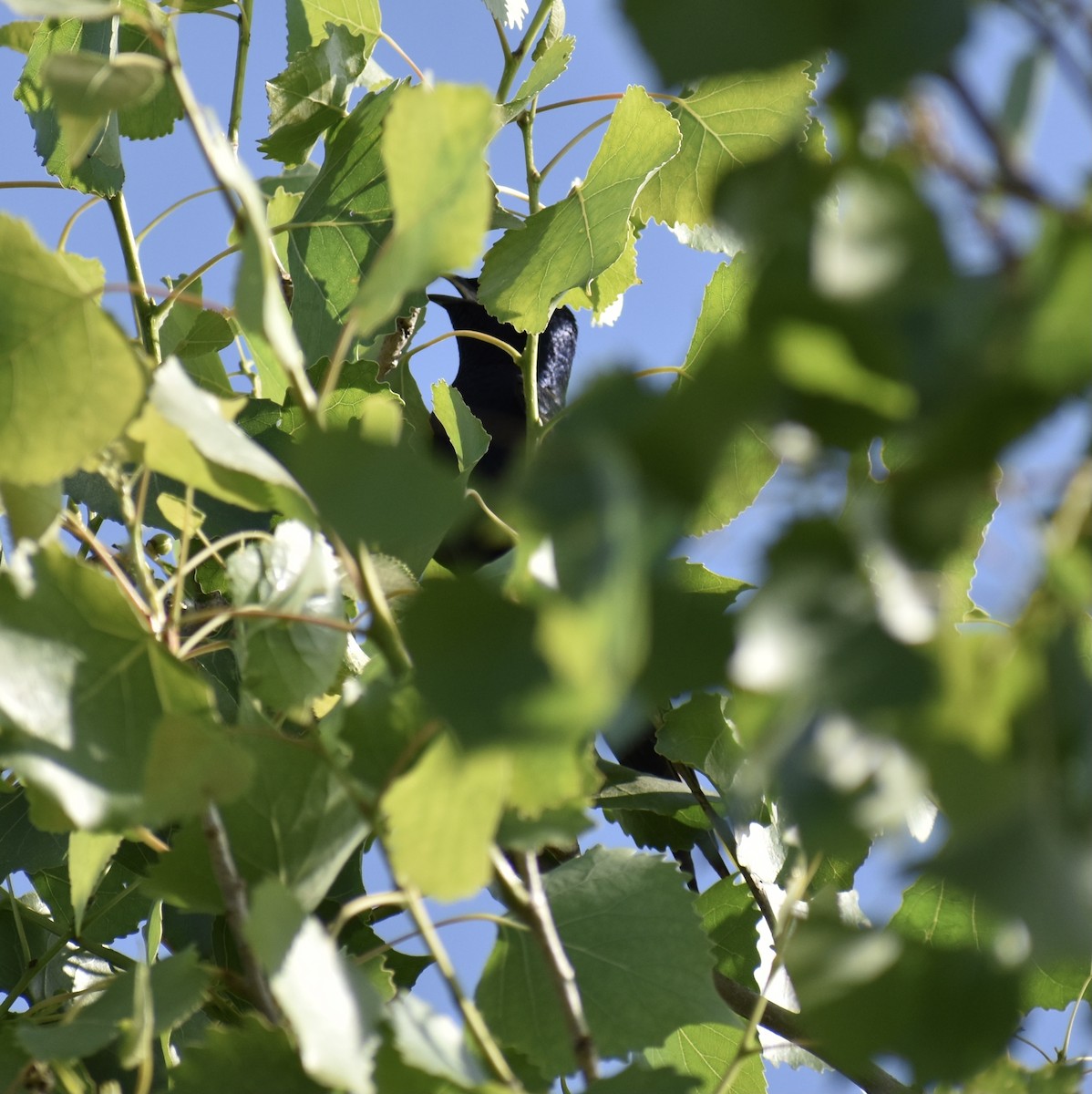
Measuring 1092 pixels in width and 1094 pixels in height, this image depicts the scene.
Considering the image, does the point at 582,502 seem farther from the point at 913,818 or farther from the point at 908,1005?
the point at 913,818

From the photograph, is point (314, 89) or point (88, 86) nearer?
point (88, 86)

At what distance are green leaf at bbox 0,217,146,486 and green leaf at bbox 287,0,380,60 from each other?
2.08 ft

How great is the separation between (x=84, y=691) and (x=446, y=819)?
11cm

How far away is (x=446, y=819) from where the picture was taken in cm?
23

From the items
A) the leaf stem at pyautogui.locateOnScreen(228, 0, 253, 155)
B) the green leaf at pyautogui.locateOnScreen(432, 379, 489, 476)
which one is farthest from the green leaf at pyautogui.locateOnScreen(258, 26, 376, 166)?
the green leaf at pyautogui.locateOnScreen(432, 379, 489, 476)

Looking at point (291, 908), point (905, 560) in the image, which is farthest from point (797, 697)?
point (291, 908)

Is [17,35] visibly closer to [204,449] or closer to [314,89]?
[314,89]

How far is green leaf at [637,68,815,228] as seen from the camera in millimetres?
735

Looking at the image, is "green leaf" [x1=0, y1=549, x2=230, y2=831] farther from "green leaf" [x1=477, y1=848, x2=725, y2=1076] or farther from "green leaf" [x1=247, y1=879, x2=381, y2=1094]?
"green leaf" [x1=477, y1=848, x2=725, y2=1076]

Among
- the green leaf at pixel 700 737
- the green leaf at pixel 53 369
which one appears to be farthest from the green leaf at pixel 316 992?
the green leaf at pixel 700 737

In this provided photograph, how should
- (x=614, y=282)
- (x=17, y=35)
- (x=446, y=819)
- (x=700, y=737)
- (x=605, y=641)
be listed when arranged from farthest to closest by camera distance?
(x=614, y=282) → (x=17, y=35) → (x=700, y=737) → (x=446, y=819) → (x=605, y=641)

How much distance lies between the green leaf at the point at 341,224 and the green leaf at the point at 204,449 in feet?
1.36

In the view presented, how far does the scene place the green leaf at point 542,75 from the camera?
729 mm

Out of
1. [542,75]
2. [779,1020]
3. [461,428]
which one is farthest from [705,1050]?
[542,75]
